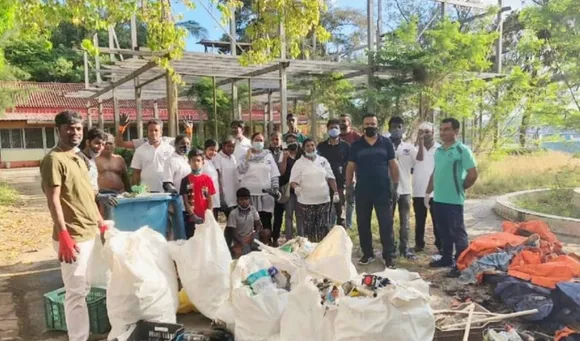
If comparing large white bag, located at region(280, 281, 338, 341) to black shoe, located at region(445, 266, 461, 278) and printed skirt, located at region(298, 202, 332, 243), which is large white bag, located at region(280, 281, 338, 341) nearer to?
black shoe, located at region(445, 266, 461, 278)

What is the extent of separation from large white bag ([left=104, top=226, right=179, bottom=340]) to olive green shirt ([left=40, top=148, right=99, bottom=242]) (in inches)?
7.1

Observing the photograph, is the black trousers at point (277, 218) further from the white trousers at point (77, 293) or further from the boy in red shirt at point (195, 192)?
the white trousers at point (77, 293)

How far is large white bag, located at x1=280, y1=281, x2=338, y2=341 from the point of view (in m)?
2.82

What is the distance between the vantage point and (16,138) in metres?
24.6

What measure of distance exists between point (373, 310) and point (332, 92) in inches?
503

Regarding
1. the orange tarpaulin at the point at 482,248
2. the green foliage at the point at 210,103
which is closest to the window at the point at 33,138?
the green foliage at the point at 210,103

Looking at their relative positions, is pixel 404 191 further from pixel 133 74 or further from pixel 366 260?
pixel 133 74

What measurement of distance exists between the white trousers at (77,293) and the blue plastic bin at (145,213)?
41.0 inches

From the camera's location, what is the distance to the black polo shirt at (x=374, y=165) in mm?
5133

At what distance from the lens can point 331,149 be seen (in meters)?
6.25

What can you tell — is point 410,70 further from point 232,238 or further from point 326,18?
point 326,18

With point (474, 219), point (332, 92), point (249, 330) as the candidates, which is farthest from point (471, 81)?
point (249, 330)

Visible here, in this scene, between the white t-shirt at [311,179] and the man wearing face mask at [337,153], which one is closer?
the white t-shirt at [311,179]

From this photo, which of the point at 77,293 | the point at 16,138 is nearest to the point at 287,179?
the point at 77,293
